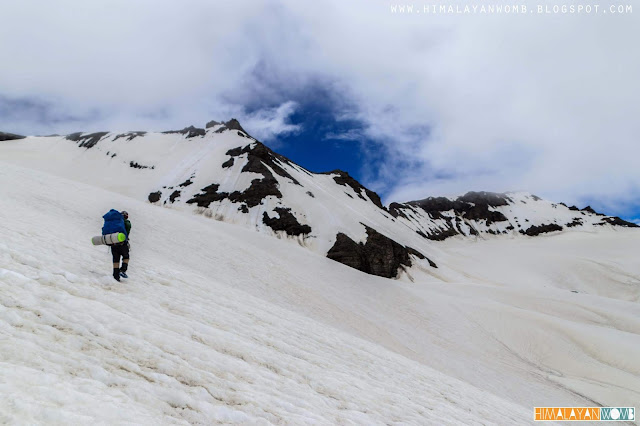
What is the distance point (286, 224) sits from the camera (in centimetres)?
4328

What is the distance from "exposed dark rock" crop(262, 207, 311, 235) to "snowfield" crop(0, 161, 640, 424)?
14.0m

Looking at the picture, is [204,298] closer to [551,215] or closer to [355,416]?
[355,416]

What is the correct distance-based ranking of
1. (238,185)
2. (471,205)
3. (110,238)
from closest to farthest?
1. (110,238)
2. (238,185)
3. (471,205)

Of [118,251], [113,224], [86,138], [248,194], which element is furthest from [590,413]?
[86,138]

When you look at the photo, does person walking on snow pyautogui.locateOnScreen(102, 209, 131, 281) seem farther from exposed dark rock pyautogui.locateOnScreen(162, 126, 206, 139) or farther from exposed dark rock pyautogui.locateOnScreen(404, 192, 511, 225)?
exposed dark rock pyautogui.locateOnScreen(404, 192, 511, 225)

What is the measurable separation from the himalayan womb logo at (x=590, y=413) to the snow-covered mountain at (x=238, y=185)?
2432 cm

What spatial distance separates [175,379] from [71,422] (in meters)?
1.81

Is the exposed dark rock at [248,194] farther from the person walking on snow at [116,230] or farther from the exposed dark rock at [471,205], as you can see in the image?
the exposed dark rock at [471,205]

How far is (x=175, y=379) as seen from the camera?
17.1 ft

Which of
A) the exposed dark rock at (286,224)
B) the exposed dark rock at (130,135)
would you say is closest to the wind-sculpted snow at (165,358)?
the exposed dark rock at (286,224)

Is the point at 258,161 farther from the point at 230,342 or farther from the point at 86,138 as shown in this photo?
the point at 86,138

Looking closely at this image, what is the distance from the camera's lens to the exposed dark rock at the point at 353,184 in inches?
3066

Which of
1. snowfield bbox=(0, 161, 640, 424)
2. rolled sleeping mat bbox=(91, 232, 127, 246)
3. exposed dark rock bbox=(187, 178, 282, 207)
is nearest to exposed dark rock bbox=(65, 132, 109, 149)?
exposed dark rock bbox=(187, 178, 282, 207)

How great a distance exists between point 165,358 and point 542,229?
177 meters
